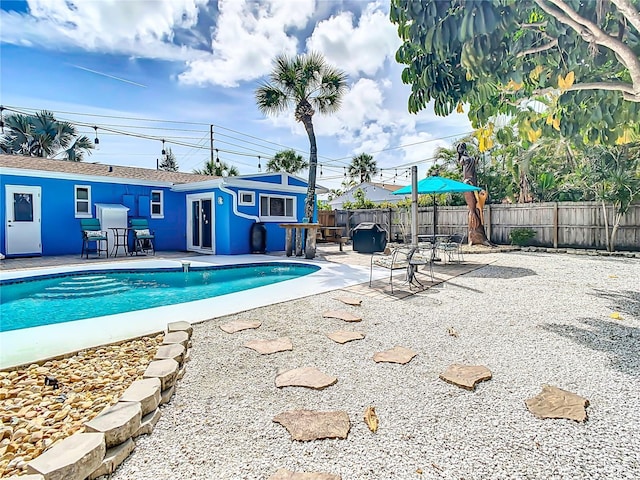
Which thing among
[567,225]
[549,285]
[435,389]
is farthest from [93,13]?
[567,225]

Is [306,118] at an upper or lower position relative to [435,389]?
upper

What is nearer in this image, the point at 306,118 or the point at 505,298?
the point at 505,298

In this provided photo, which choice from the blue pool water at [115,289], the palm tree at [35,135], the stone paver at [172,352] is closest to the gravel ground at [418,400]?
the stone paver at [172,352]

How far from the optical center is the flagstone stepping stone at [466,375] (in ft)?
9.12

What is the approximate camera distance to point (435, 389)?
272cm

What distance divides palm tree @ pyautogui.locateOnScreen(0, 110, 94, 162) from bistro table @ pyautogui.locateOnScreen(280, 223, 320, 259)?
18.0m

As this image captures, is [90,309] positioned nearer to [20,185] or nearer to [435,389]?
[435,389]

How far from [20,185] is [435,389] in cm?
1287

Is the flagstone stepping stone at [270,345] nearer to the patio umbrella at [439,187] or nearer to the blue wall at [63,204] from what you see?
the patio umbrella at [439,187]

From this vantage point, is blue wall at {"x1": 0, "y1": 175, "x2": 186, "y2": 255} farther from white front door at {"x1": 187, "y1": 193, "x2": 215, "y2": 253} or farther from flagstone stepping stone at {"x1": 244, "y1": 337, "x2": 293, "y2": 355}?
flagstone stepping stone at {"x1": 244, "y1": 337, "x2": 293, "y2": 355}

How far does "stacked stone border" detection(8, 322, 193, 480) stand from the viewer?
1.67 m

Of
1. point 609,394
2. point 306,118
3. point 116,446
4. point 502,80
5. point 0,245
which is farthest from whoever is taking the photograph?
point 306,118

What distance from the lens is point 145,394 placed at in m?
2.32

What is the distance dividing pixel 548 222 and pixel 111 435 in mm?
14852
